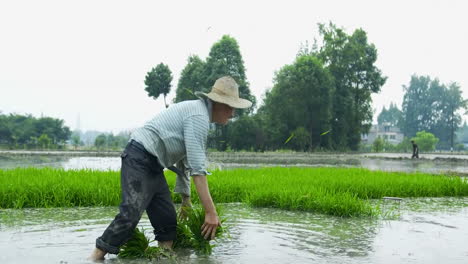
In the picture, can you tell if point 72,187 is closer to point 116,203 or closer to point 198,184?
point 116,203

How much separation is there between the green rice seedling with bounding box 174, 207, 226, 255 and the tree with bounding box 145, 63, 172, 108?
1641 inches

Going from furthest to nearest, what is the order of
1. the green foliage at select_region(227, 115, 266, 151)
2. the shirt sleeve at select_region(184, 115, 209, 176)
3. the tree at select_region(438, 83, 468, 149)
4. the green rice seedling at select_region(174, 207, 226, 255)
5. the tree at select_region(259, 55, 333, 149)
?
the tree at select_region(438, 83, 468, 149) → the tree at select_region(259, 55, 333, 149) → the green foliage at select_region(227, 115, 266, 151) → the green rice seedling at select_region(174, 207, 226, 255) → the shirt sleeve at select_region(184, 115, 209, 176)

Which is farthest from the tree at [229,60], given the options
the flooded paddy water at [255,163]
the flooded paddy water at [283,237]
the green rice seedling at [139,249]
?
the green rice seedling at [139,249]

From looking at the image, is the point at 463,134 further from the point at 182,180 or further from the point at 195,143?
the point at 195,143

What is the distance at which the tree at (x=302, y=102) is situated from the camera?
4228 cm

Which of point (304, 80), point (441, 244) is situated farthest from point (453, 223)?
point (304, 80)

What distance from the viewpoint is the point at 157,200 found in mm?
3641

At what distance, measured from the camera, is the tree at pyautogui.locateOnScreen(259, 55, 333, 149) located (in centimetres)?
4228

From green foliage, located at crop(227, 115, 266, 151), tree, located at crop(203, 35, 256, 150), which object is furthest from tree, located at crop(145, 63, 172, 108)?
green foliage, located at crop(227, 115, 266, 151)

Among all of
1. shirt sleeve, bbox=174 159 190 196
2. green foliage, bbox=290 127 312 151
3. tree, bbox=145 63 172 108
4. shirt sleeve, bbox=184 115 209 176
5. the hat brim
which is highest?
tree, bbox=145 63 172 108

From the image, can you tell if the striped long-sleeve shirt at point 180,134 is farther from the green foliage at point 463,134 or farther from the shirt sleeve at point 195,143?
the green foliage at point 463,134

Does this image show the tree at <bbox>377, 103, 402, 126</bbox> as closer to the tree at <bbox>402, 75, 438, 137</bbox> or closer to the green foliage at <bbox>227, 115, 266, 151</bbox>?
the tree at <bbox>402, 75, 438, 137</bbox>

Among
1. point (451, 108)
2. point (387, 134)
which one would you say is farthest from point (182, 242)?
point (387, 134)

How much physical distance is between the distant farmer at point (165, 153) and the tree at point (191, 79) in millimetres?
40265
